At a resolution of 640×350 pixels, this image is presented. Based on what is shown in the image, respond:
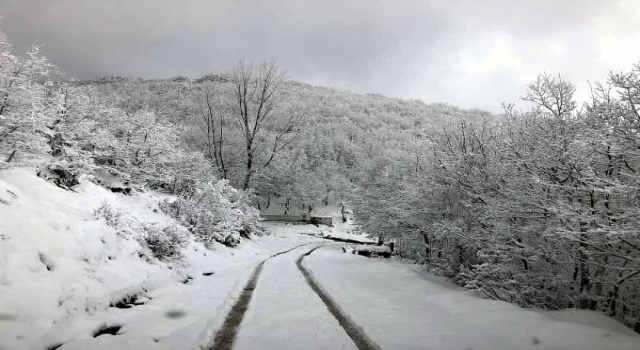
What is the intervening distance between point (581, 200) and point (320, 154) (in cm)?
7213

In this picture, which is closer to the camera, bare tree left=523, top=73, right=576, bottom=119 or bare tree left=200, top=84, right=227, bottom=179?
bare tree left=523, top=73, right=576, bottom=119

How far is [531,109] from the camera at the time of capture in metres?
10.8

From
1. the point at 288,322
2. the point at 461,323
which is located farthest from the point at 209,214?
the point at 461,323

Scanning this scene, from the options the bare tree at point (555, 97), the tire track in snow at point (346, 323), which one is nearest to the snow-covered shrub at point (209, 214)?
the tire track in snow at point (346, 323)

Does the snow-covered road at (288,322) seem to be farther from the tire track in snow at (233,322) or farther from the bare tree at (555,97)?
the bare tree at (555,97)

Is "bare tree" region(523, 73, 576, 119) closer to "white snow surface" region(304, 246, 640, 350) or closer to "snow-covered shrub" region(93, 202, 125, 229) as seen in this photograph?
"white snow surface" region(304, 246, 640, 350)

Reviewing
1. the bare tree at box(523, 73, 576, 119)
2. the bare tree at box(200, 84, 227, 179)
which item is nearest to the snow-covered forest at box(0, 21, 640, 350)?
the bare tree at box(523, 73, 576, 119)

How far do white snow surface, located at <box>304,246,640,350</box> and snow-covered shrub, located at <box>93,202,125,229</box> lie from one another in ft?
23.6

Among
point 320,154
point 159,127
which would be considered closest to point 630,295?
point 159,127

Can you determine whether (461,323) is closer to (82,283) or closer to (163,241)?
(82,283)

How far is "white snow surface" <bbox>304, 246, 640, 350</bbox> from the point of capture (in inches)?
266

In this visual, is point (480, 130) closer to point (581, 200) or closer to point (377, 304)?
point (581, 200)

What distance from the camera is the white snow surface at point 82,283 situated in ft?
20.6

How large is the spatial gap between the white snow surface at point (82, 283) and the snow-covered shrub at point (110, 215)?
1.08ft
